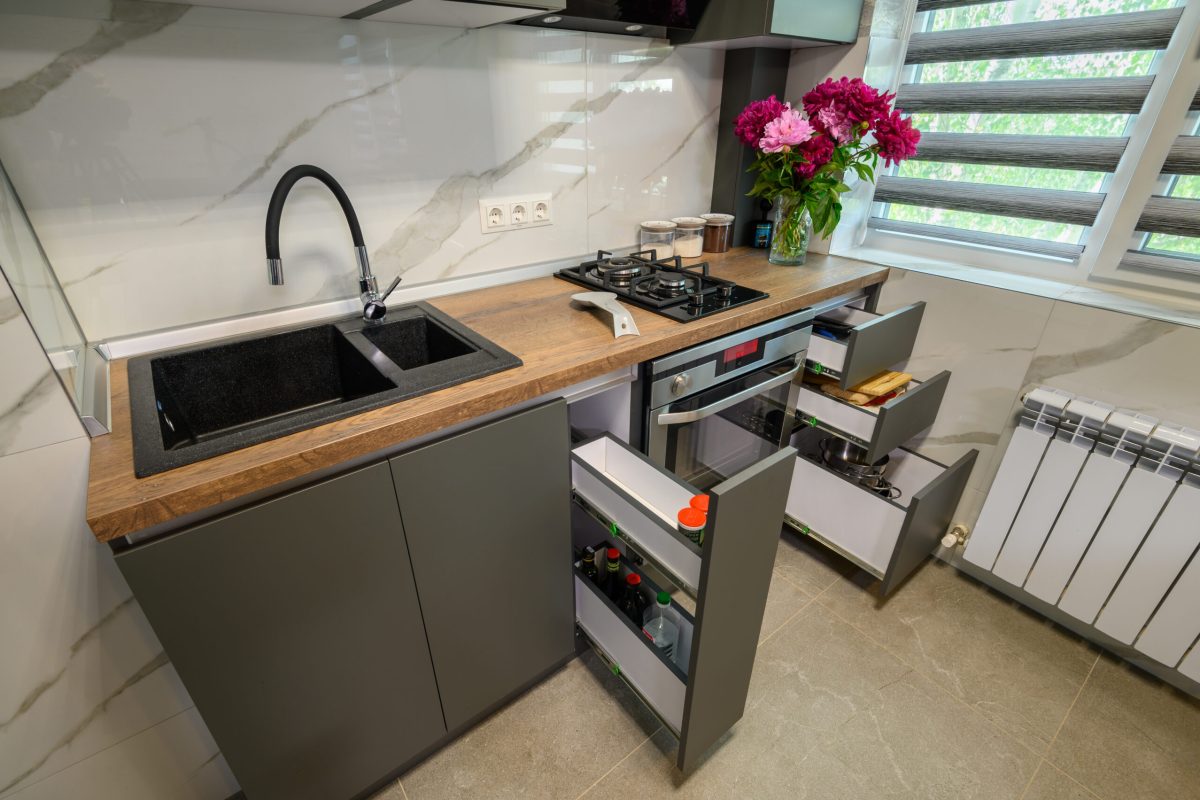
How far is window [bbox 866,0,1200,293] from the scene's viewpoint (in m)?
1.35

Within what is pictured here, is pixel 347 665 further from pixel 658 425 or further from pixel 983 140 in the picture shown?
pixel 983 140

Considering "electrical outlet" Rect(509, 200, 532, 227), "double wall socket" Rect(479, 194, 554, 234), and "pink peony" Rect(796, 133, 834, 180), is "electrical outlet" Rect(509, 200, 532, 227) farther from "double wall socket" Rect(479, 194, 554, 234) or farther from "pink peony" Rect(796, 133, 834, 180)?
"pink peony" Rect(796, 133, 834, 180)

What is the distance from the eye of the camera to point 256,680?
91 cm

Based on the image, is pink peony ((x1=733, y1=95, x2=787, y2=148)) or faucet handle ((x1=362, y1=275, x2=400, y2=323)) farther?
pink peony ((x1=733, y1=95, x2=787, y2=148))

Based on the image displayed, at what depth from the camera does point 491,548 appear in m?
1.12

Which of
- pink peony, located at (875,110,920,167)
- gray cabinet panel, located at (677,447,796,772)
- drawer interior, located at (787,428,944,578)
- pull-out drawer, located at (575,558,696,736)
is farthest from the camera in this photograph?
drawer interior, located at (787,428,944,578)

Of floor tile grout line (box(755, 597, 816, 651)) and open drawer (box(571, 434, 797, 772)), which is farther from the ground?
open drawer (box(571, 434, 797, 772))

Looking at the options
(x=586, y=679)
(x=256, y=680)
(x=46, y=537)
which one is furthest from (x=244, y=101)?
(x=586, y=679)

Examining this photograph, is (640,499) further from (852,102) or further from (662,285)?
(852,102)

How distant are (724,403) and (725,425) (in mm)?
146

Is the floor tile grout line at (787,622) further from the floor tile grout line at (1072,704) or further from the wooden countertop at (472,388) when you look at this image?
the wooden countertop at (472,388)

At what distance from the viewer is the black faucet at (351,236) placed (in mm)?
1021

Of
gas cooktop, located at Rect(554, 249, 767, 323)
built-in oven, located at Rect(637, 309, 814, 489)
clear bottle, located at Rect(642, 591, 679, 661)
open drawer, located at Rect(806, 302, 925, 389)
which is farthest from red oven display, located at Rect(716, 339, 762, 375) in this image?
clear bottle, located at Rect(642, 591, 679, 661)

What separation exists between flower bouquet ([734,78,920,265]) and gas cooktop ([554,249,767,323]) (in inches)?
13.4
